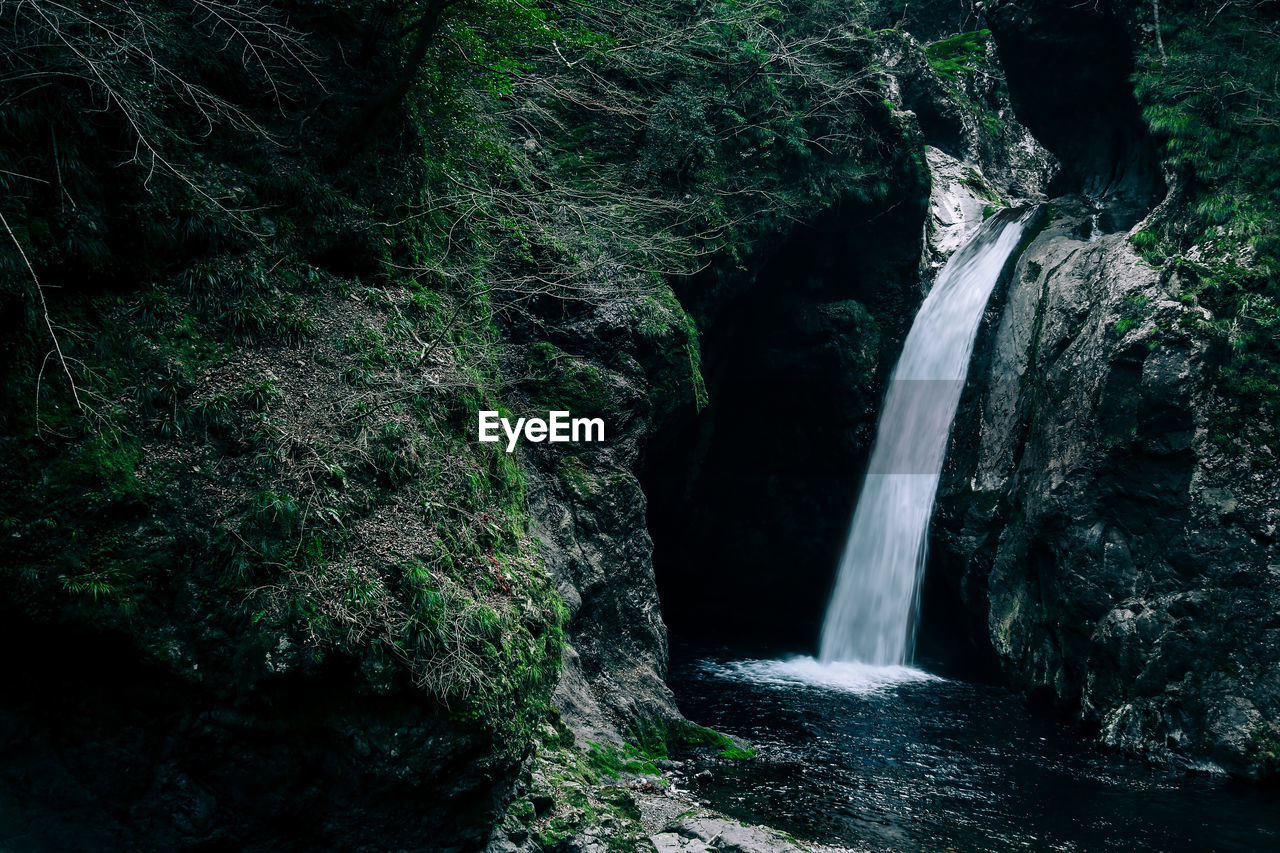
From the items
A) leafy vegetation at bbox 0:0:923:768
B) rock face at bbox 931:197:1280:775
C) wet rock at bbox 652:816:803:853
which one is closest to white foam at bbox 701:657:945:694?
rock face at bbox 931:197:1280:775

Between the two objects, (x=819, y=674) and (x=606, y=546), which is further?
(x=819, y=674)

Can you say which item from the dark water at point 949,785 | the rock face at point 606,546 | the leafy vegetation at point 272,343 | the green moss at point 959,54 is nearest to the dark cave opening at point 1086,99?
the green moss at point 959,54

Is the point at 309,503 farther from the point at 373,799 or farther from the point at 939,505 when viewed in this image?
the point at 939,505

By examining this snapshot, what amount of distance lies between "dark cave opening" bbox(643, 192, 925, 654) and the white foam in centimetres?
149

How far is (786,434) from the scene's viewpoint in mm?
17656

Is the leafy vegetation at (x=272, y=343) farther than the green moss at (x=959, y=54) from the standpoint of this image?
No

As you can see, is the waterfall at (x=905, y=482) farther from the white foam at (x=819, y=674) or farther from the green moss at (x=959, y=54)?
the green moss at (x=959, y=54)

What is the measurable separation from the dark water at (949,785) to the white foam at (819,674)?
3.23ft

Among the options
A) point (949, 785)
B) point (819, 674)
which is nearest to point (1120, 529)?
point (949, 785)

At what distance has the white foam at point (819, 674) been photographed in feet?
43.3

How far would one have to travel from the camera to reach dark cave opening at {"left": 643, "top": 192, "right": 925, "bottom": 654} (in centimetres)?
1623

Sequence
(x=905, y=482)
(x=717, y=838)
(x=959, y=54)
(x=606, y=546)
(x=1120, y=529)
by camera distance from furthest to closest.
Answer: (x=959, y=54)
(x=905, y=482)
(x=1120, y=529)
(x=606, y=546)
(x=717, y=838)

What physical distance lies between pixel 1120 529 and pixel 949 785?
530cm

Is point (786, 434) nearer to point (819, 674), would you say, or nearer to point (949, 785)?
point (819, 674)
